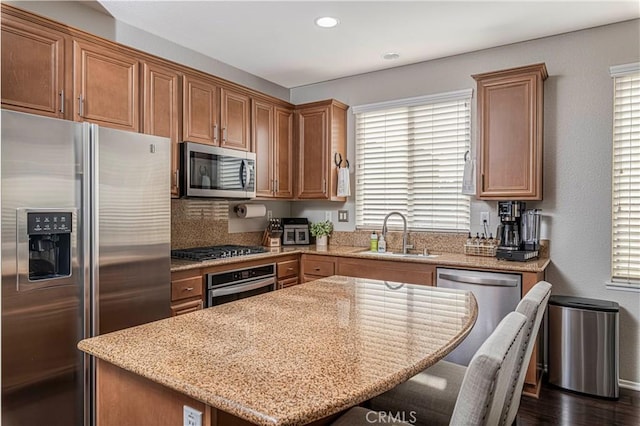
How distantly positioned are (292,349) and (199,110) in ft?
8.53

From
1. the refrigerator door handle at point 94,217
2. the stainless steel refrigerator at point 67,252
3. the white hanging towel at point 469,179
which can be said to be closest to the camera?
the stainless steel refrigerator at point 67,252

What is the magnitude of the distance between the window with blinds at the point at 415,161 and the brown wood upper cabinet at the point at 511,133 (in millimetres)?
412

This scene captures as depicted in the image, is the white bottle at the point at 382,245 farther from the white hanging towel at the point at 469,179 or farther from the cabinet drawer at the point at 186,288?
the cabinet drawer at the point at 186,288

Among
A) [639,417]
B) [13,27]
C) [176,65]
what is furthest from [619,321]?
[13,27]

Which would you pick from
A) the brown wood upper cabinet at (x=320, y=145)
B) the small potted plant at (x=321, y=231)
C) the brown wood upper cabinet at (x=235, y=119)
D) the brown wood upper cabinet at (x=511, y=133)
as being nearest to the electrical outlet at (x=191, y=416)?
the brown wood upper cabinet at (x=235, y=119)

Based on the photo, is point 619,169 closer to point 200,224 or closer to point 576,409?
point 576,409

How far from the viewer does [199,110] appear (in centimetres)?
329

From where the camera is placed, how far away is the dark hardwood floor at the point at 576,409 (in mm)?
2459

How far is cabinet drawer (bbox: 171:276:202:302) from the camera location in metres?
2.72

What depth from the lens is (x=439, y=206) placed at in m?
3.80

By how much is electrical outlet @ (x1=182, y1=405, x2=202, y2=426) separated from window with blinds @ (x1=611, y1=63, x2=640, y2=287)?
3.21 m

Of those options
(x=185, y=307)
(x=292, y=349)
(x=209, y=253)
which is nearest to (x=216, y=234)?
(x=209, y=253)

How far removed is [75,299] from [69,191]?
0.57 m

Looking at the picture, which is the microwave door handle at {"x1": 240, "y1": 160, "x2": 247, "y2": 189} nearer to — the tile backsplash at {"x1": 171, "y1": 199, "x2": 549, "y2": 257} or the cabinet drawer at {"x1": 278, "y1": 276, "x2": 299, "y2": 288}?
the tile backsplash at {"x1": 171, "y1": 199, "x2": 549, "y2": 257}
